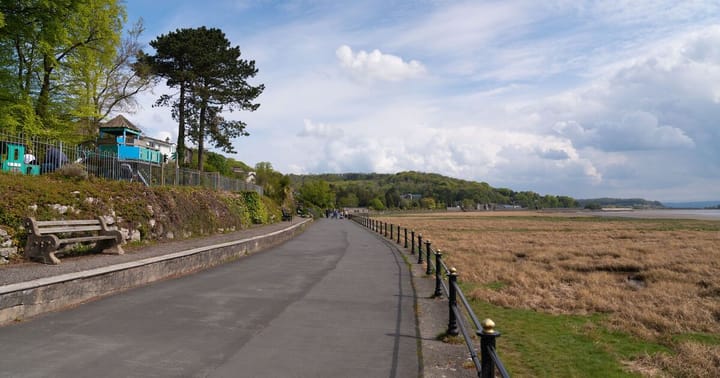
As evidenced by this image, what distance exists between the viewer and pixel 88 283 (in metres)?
7.49

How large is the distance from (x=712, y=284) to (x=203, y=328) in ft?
43.8

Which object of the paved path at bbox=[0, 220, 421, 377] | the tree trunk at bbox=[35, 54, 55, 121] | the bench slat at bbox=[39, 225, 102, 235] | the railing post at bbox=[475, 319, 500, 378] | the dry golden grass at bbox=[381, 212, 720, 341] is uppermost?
the tree trunk at bbox=[35, 54, 55, 121]

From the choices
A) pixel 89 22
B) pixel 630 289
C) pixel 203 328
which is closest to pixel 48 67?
pixel 89 22

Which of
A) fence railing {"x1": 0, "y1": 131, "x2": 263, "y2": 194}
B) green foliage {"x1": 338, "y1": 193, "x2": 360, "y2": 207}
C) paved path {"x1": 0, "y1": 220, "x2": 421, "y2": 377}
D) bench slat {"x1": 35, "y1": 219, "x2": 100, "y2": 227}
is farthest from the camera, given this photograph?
green foliage {"x1": 338, "y1": 193, "x2": 360, "y2": 207}

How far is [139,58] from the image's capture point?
1150 inches

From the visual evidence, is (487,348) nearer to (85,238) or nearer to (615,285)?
(85,238)

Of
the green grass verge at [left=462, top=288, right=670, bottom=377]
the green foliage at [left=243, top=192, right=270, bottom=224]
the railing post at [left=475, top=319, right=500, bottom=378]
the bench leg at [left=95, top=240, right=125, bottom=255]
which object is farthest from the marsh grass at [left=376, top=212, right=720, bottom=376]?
the green foliage at [left=243, top=192, right=270, bottom=224]

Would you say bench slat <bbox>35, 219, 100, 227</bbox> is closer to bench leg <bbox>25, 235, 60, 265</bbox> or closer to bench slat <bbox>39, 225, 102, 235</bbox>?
bench slat <bbox>39, 225, 102, 235</bbox>

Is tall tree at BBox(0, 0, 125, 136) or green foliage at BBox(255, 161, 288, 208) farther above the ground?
tall tree at BBox(0, 0, 125, 136)

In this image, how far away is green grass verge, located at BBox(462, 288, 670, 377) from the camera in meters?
6.04

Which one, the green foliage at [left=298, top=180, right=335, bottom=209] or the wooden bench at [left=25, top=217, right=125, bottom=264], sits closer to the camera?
the wooden bench at [left=25, top=217, right=125, bottom=264]

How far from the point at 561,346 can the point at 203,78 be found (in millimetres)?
28860

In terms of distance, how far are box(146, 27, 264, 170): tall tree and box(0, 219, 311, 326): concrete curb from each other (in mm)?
20041

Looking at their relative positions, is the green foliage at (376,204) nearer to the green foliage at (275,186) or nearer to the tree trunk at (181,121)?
the green foliage at (275,186)
